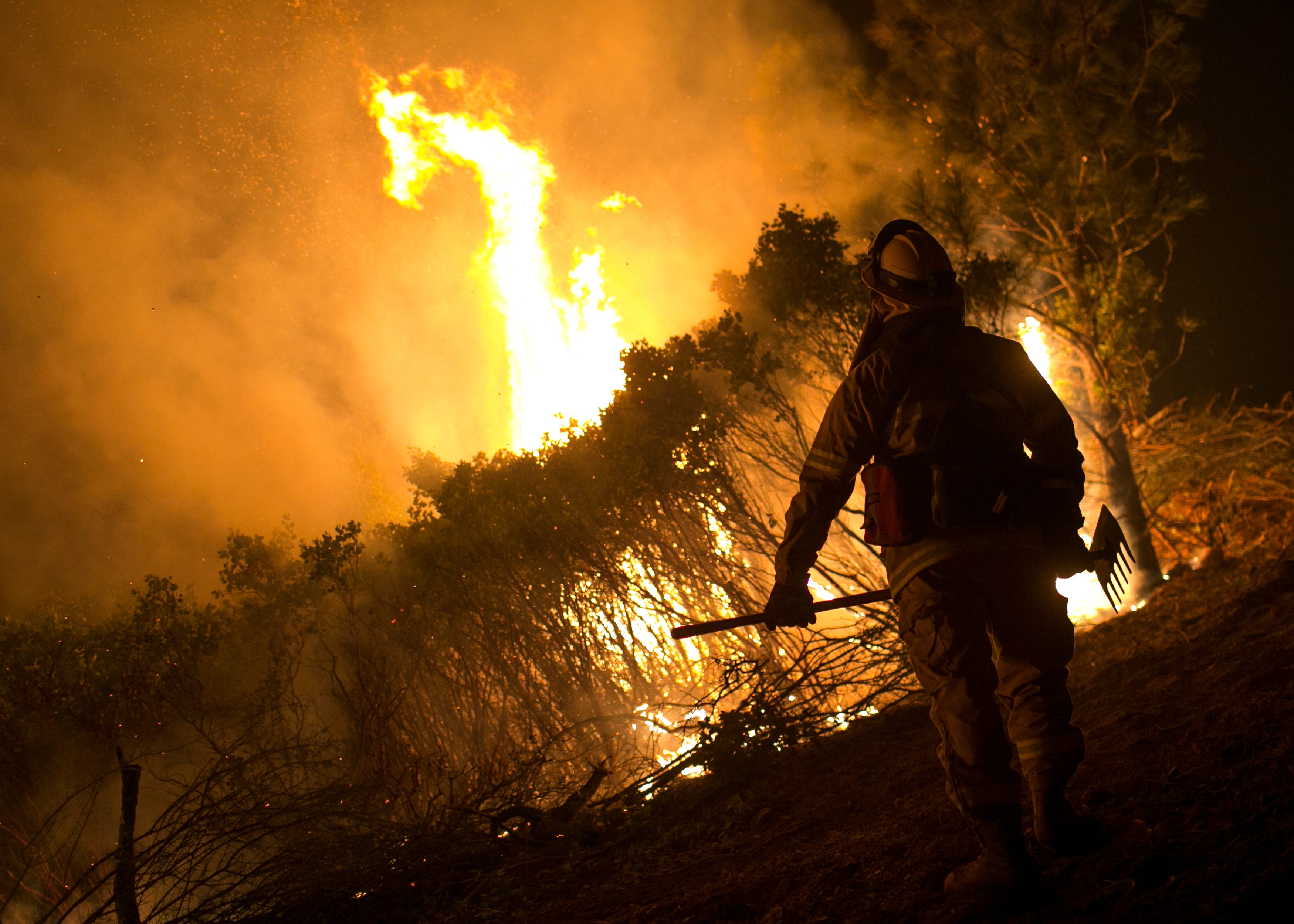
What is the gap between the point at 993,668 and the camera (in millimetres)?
2133

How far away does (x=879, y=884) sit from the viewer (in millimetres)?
2316

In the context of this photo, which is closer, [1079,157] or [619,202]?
[1079,157]

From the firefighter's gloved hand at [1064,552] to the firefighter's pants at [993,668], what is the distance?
54 mm

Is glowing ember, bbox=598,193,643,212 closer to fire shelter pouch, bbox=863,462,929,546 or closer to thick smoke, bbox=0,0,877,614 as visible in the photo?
thick smoke, bbox=0,0,877,614

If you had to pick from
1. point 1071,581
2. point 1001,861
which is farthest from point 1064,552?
point 1071,581

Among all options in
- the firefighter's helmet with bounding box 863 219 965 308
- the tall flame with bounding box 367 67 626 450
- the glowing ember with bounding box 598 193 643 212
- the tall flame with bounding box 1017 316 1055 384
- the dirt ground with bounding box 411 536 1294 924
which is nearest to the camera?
the dirt ground with bounding box 411 536 1294 924

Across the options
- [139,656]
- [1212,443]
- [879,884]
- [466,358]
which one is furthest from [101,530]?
[1212,443]

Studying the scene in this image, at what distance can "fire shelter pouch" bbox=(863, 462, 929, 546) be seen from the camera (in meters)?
2.20

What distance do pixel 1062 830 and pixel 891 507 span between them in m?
0.96

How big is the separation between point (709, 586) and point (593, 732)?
2.14m

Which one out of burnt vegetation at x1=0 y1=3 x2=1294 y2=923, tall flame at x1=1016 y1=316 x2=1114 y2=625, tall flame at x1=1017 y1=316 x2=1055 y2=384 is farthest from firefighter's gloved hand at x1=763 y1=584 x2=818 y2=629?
tall flame at x1=1017 y1=316 x2=1055 y2=384

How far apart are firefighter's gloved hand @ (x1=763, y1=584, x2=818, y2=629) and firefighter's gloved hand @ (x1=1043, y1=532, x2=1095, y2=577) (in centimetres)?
72

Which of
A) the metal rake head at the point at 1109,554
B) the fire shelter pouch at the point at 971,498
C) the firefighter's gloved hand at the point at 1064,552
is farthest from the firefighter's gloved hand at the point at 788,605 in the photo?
the metal rake head at the point at 1109,554

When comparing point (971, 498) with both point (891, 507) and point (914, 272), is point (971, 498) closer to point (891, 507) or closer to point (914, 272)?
point (891, 507)
